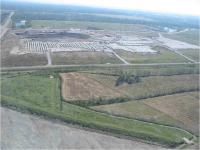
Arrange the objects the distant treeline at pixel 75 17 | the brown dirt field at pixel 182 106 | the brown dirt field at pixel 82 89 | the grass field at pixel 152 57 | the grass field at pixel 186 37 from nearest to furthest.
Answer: the brown dirt field at pixel 182 106 → the brown dirt field at pixel 82 89 → the grass field at pixel 152 57 → the grass field at pixel 186 37 → the distant treeline at pixel 75 17

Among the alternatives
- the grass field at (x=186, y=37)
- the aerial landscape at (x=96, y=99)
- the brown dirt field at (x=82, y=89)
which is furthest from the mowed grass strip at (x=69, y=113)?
the grass field at (x=186, y=37)

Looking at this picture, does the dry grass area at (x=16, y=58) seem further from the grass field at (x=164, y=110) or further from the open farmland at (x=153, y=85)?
the grass field at (x=164, y=110)

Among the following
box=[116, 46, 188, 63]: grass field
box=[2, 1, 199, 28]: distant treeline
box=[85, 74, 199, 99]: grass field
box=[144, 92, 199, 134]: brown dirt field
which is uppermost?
box=[2, 1, 199, 28]: distant treeline

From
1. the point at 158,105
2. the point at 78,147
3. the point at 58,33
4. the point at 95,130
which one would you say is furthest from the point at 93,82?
the point at 58,33

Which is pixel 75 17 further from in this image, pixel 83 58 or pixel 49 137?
pixel 49 137

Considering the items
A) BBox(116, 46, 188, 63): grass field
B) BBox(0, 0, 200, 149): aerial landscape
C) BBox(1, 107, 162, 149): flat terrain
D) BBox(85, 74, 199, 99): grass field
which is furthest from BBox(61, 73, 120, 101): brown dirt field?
BBox(116, 46, 188, 63): grass field

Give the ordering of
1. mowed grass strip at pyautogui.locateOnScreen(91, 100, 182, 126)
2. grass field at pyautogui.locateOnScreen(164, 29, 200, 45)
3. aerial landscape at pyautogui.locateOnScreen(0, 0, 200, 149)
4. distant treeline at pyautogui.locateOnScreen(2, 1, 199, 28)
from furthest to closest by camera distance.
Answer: distant treeline at pyautogui.locateOnScreen(2, 1, 199, 28) < grass field at pyautogui.locateOnScreen(164, 29, 200, 45) < mowed grass strip at pyautogui.locateOnScreen(91, 100, 182, 126) < aerial landscape at pyautogui.locateOnScreen(0, 0, 200, 149)

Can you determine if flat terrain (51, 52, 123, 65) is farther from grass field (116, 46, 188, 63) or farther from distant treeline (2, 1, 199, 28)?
distant treeline (2, 1, 199, 28)
